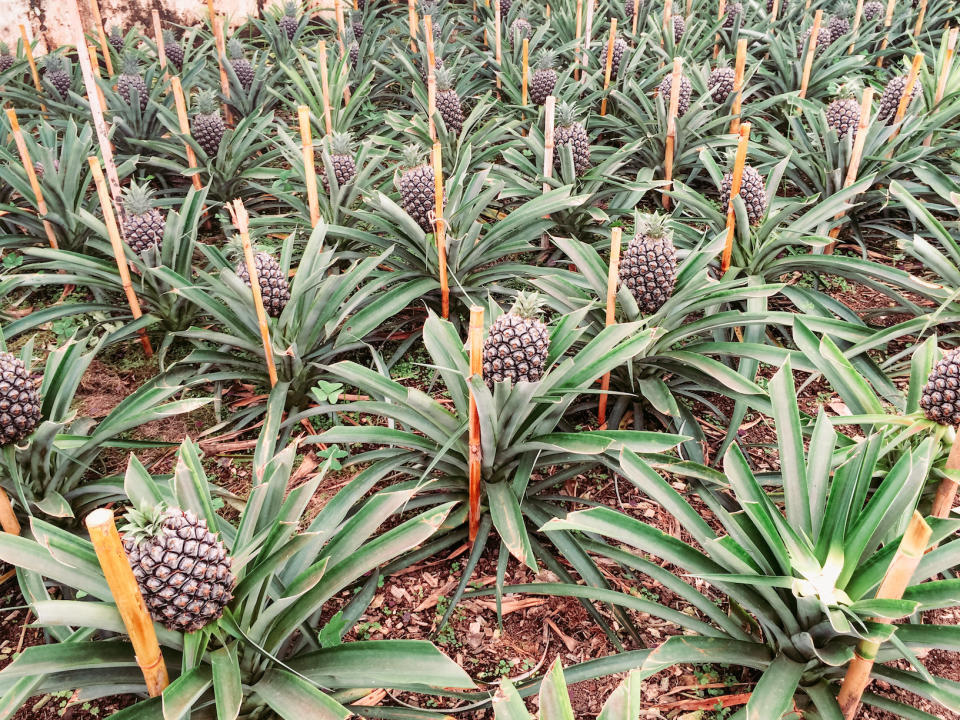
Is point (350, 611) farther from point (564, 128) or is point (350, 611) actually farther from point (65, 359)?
point (564, 128)

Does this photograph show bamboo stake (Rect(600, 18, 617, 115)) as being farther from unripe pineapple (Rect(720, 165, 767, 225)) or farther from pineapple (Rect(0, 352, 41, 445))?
pineapple (Rect(0, 352, 41, 445))

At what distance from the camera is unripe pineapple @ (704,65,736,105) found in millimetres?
3361

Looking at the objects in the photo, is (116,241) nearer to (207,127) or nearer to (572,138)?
(207,127)

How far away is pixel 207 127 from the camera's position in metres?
2.96

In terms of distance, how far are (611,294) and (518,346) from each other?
362 mm

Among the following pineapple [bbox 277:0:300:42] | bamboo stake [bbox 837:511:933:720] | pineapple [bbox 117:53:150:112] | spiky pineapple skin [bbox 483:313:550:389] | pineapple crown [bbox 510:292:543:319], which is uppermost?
pineapple [bbox 277:0:300:42]

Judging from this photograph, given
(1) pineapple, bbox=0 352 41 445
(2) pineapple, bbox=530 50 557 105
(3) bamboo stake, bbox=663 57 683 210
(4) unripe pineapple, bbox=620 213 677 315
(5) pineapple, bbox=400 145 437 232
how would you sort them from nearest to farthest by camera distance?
(1) pineapple, bbox=0 352 41 445 < (4) unripe pineapple, bbox=620 213 677 315 < (5) pineapple, bbox=400 145 437 232 < (3) bamboo stake, bbox=663 57 683 210 < (2) pineapple, bbox=530 50 557 105

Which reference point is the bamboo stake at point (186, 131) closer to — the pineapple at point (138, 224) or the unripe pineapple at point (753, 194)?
the pineapple at point (138, 224)

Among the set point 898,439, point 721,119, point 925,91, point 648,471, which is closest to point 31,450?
point 648,471

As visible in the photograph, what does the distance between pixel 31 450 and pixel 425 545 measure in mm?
957

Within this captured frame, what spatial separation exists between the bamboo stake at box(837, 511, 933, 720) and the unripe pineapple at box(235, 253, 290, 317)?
63.9 inches

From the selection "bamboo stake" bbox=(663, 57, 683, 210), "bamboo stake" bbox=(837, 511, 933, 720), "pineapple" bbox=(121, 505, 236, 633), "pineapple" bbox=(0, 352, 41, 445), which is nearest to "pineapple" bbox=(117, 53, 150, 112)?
"pineapple" bbox=(0, 352, 41, 445)

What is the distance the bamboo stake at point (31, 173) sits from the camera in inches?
87.5

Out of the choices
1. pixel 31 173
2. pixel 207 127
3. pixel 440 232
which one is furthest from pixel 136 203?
pixel 440 232
